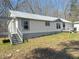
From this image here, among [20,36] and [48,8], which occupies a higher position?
[48,8]

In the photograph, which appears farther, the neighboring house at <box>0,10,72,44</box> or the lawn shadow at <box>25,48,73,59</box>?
the neighboring house at <box>0,10,72,44</box>

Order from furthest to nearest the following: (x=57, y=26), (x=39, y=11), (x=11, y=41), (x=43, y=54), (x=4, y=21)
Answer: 1. (x=39, y=11)
2. (x=57, y=26)
3. (x=4, y=21)
4. (x=11, y=41)
5. (x=43, y=54)

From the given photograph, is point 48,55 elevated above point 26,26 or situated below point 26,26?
below

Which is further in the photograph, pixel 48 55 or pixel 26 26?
pixel 26 26

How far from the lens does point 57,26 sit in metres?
33.8

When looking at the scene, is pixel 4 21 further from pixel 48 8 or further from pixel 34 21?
pixel 48 8

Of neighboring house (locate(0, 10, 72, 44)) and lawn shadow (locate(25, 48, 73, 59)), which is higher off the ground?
neighboring house (locate(0, 10, 72, 44))

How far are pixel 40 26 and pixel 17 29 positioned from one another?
5.99m

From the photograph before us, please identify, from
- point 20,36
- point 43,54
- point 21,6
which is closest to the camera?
point 43,54

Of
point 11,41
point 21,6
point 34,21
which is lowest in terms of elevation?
point 11,41

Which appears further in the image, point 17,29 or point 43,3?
point 43,3

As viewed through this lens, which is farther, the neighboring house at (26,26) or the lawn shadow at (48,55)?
the neighboring house at (26,26)

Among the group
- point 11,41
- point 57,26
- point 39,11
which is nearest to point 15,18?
point 11,41

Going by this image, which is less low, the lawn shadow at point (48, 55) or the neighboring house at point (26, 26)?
the neighboring house at point (26, 26)
